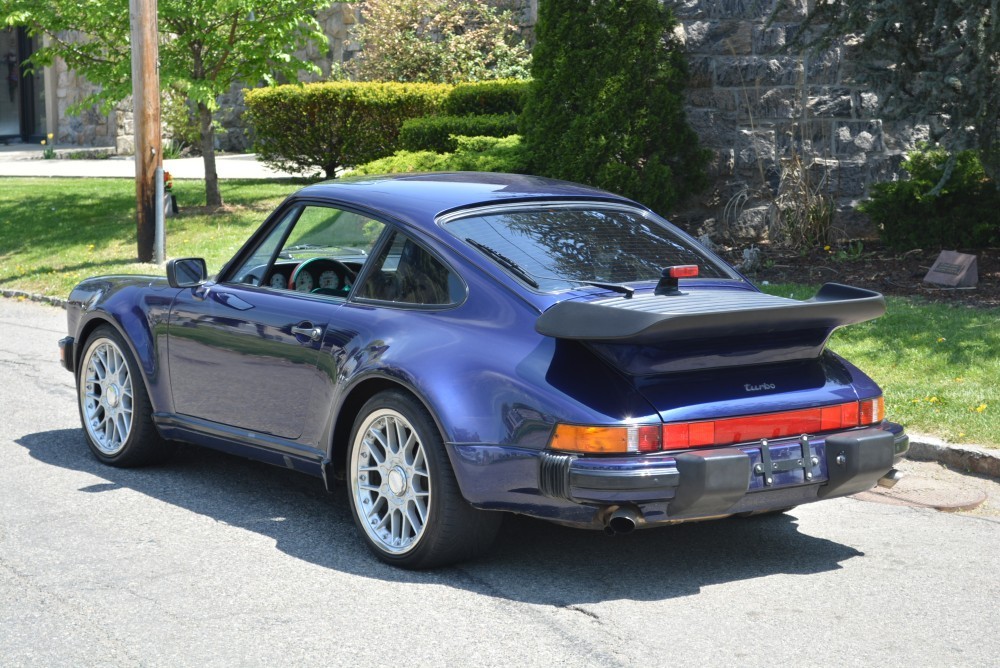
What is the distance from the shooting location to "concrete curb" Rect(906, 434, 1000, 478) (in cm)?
677

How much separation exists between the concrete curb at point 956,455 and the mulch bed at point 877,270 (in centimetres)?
349

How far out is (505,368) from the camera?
482 centimetres

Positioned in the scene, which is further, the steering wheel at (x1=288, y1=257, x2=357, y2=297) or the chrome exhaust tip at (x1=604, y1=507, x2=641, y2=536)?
the steering wheel at (x1=288, y1=257, x2=357, y2=297)

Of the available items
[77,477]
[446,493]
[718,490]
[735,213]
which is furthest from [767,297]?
[735,213]

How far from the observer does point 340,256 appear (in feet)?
21.0

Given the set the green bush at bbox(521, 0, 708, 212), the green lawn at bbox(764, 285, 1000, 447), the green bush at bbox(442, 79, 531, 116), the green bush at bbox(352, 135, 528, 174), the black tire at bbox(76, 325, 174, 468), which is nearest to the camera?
the black tire at bbox(76, 325, 174, 468)

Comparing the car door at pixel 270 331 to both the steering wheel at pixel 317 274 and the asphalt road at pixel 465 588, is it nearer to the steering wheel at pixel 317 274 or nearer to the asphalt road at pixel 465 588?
the steering wheel at pixel 317 274

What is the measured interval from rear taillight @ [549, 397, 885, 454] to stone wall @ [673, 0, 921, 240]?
820 cm

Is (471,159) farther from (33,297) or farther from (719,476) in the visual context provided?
(719,476)

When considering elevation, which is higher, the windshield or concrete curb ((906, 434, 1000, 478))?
the windshield

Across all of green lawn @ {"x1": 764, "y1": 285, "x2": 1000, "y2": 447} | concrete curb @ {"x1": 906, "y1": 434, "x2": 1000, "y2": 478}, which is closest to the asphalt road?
concrete curb @ {"x1": 906, "y1": 434, "x2": 1000, "y2": 478}

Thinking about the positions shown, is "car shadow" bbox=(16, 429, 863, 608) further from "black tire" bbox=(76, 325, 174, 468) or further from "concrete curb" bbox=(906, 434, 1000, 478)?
"concrete curb" bbox=(906, 434, 1000, 478)

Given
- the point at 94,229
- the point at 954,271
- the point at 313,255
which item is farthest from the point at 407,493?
the point at 94,229

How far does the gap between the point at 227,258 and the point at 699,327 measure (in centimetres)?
992
